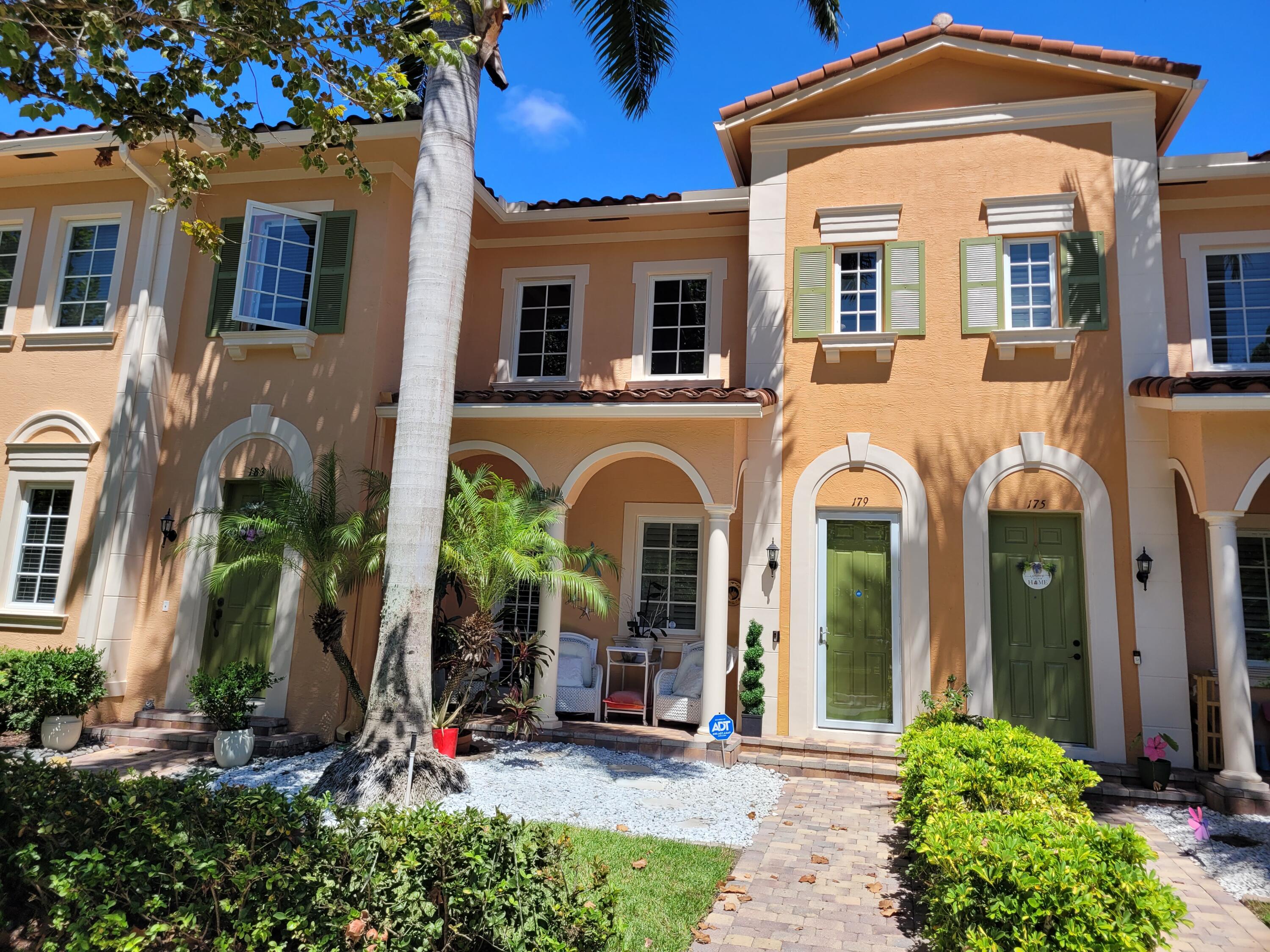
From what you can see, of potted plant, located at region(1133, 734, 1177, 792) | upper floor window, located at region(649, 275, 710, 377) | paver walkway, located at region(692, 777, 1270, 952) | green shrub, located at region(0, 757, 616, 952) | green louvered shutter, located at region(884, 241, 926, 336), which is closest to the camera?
green shrub, located at region(0, 757, 616, 952)

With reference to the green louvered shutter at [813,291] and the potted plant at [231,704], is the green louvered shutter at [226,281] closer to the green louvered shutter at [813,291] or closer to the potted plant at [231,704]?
the potted plant at [231,704]

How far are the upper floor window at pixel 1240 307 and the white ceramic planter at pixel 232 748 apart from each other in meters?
12.1

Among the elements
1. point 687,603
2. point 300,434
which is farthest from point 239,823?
point 687,603

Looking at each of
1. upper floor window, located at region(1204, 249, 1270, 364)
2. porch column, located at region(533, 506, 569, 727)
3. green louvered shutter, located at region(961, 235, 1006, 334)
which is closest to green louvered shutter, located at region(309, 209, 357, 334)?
porch column, located at region(533, 506, 569, 727)

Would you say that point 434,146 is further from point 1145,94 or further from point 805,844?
point 1145,94

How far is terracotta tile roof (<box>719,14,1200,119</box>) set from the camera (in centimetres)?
961

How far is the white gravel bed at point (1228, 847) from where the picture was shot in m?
6.00

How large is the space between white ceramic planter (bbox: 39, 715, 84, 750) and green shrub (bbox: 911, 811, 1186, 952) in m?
9.41

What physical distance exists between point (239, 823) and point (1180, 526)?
35.6 ft

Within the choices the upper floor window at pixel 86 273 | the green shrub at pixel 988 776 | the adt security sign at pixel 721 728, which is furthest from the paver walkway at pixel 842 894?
the upper floor window at pixel 86 273

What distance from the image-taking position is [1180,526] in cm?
1031

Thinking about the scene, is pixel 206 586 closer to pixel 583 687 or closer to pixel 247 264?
pixel 247 264

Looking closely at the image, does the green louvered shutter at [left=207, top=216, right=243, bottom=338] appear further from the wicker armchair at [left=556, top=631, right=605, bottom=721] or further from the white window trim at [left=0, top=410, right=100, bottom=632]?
the wicker armchair at [left=556, top=631, right=605, bottom=721]

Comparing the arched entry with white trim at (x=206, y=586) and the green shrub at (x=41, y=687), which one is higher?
the arched entry with white trim at (x=206, y=586)
